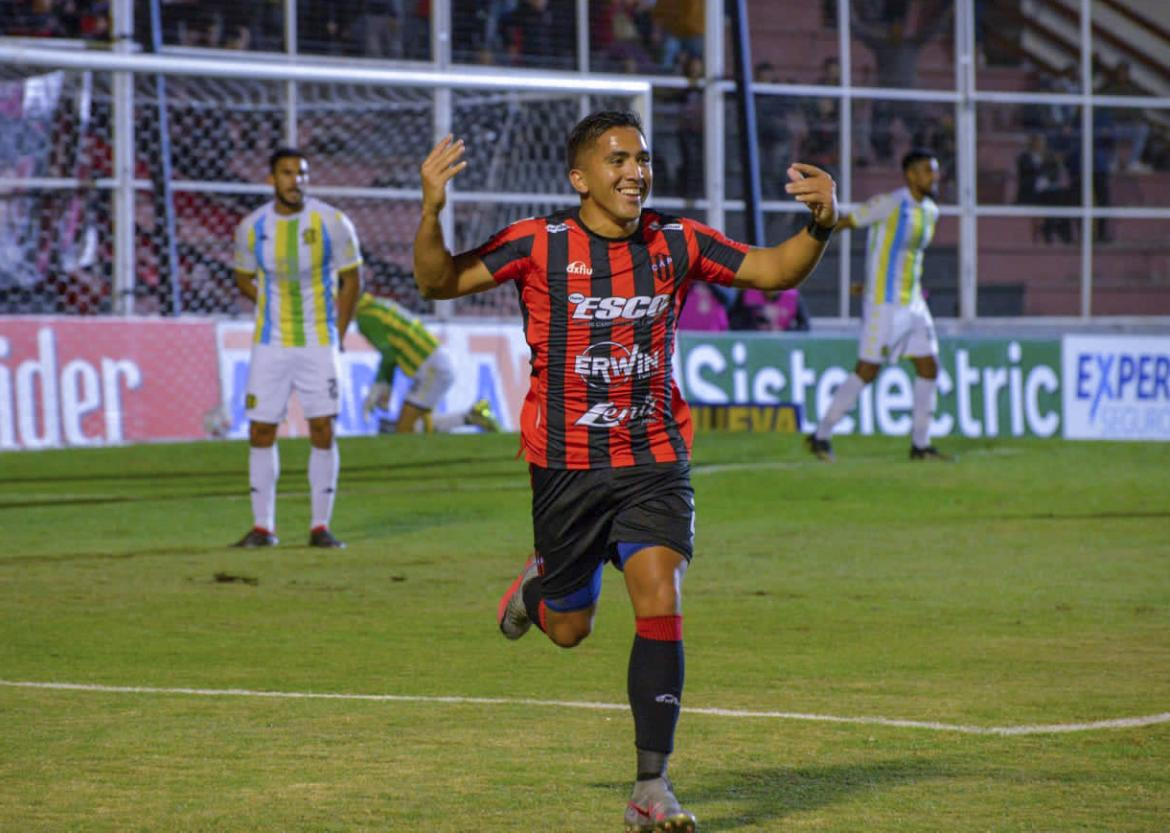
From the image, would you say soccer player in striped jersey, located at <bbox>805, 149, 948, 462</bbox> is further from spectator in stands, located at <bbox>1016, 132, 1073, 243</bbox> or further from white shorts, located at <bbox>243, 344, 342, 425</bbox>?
spectator in stands, located at <bbox>1016, 132, 1073, 243</bbox>

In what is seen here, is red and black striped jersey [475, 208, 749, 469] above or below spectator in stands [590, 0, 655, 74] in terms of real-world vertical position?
below

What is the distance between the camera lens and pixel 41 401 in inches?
709

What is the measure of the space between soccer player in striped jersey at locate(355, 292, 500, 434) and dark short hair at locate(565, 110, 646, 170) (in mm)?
13078

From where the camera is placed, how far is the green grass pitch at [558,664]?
5.67 meters

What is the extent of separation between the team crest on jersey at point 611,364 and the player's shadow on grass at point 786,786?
1129 mm

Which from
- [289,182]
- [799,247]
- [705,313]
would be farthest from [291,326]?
[705,313]

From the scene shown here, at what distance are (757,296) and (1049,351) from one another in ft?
10.8

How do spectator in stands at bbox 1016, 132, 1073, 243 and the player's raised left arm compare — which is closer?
the player's raised left arm

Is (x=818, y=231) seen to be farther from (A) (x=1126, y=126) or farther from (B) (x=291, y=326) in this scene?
(A) (x=1126, y=126)

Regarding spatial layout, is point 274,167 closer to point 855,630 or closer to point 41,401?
point 855,630

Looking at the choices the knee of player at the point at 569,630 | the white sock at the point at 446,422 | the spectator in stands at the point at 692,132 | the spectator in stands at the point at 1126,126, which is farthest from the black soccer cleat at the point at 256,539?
the spectator in stands at the point at 1126,126

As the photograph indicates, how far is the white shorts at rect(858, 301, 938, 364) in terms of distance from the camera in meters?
17.3

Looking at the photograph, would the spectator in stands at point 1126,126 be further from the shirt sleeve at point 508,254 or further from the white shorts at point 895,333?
the shirt sleeve at point 508,254

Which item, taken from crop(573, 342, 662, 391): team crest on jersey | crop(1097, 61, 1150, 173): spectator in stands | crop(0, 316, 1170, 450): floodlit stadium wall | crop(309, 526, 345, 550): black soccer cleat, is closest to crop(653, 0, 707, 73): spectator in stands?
crop(0, 316, 1170, 450): floodlit stadium wall
